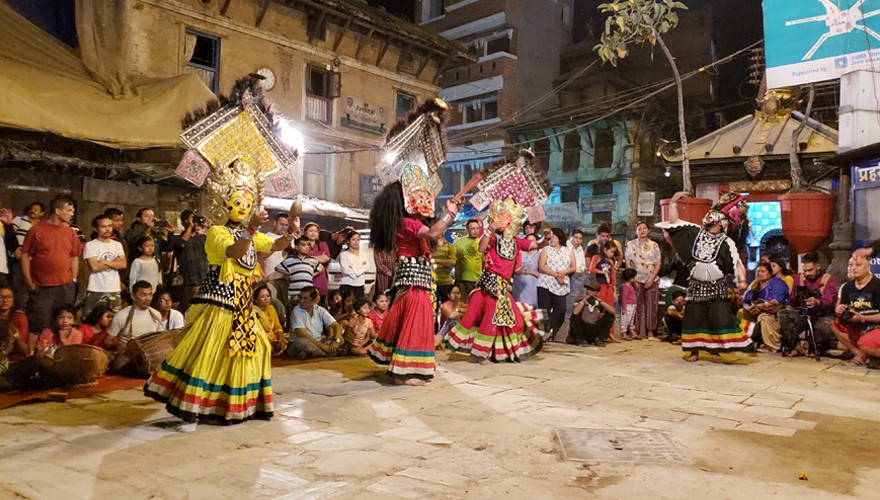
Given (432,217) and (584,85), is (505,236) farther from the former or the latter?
(584,85)

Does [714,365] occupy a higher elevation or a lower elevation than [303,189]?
lower

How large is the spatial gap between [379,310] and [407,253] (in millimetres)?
2741

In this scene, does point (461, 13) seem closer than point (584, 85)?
No

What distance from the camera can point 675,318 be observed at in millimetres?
10773

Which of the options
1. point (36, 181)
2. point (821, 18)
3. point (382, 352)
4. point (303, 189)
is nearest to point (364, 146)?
point (303, 189)

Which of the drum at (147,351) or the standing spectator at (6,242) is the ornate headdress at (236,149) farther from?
the standing spectator at (6,242)

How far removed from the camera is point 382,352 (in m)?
6.71

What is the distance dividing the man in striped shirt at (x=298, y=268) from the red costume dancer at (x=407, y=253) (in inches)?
105

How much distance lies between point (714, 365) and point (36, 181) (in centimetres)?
1142

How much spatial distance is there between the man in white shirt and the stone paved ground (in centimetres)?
439

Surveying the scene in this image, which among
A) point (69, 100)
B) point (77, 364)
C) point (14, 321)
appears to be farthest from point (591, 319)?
point (69, 100)

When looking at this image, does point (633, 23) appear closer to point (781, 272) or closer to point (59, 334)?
point (781, 272)

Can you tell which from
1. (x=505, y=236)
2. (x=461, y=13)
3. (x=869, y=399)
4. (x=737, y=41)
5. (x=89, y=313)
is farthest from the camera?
(x=461, y=13)

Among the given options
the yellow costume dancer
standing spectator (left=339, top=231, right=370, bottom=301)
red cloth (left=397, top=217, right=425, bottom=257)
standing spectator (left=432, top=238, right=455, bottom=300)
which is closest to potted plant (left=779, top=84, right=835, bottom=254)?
standing spectator (left=432, top=238, right=455, bottom=300)
